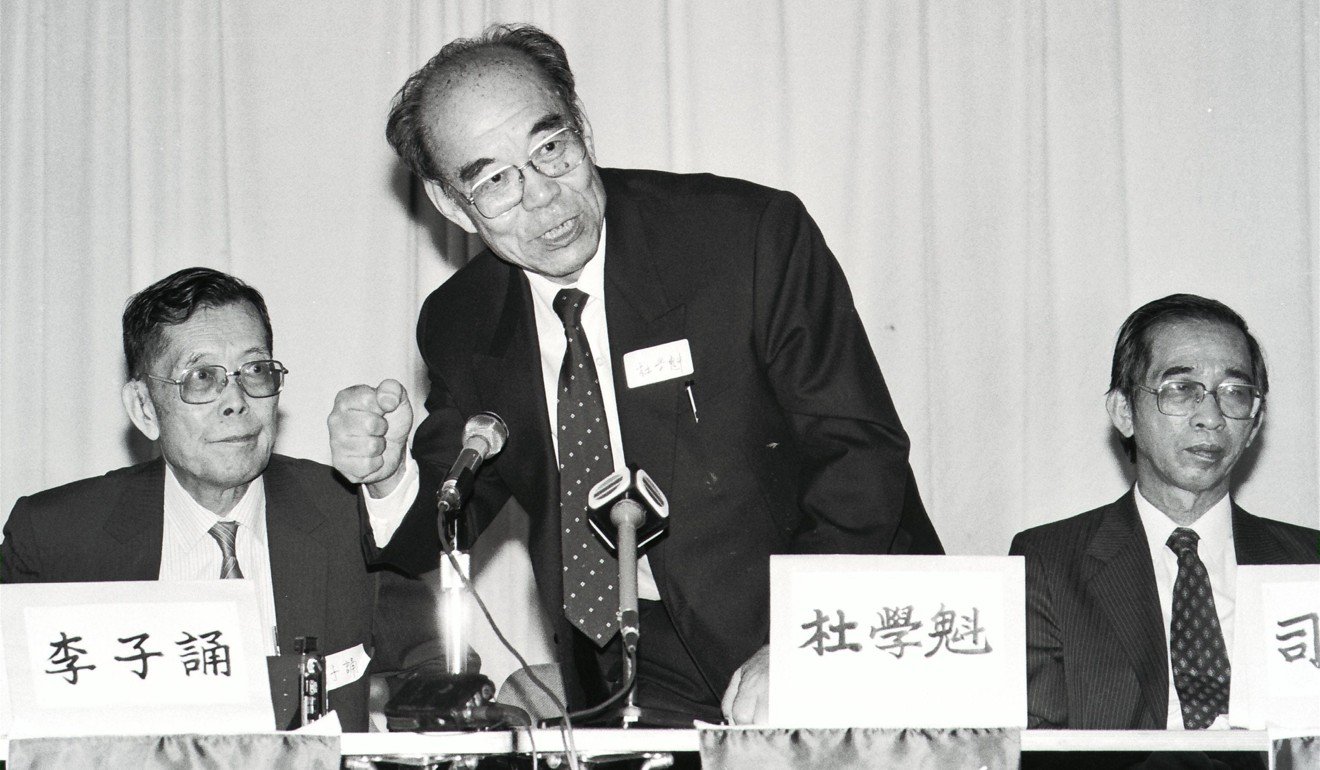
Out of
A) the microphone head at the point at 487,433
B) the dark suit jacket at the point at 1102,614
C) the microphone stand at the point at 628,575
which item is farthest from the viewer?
the dark suit jacket at the point at 1102,614

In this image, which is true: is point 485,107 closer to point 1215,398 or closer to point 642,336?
point 642,336

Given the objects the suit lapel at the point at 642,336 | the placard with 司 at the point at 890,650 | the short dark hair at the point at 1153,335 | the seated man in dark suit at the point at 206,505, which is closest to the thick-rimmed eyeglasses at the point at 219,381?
the seated man in dark suit at the point at 206,505

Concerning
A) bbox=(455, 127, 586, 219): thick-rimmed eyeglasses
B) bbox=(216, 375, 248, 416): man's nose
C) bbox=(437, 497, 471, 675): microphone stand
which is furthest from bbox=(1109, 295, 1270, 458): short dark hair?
bbox=(216, 375, 248, 416): man's nose

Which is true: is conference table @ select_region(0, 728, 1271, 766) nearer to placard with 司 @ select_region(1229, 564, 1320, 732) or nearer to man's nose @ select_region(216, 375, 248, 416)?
placard with 司 @ select_region(1229, 564, 1320, 732)

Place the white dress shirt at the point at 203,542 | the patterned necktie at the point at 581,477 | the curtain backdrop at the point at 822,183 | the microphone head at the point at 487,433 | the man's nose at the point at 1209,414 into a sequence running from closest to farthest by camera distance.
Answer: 1. the microphone head at the point at 487,433
2. the patterned necktie at the point at 581,477
3. the white dress shirt at the point at 203,542
4. the man's nose at the point at 1209,414
5. the curtain backdrop at the point at 822,183

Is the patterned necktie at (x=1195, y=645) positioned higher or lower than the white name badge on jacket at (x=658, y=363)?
lower

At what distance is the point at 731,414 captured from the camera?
245cm

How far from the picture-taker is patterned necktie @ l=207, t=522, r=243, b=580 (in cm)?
284

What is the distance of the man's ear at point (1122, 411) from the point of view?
10.2ft

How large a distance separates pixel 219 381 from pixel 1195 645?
7.08 ft

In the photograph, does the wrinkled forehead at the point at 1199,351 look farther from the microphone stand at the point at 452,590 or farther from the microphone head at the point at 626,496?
the microphone stand at the point at 452,590

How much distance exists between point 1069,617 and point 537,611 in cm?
176

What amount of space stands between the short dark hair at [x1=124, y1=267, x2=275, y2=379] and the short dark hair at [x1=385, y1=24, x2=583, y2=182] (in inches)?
20.4

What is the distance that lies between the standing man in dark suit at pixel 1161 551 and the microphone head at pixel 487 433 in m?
1.37
